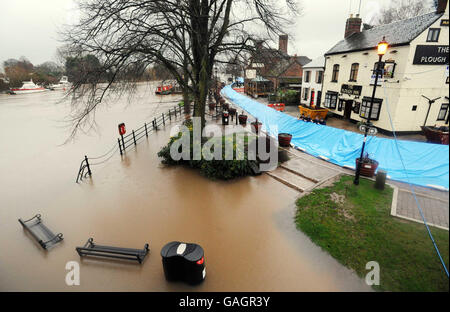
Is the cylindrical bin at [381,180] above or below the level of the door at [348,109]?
below

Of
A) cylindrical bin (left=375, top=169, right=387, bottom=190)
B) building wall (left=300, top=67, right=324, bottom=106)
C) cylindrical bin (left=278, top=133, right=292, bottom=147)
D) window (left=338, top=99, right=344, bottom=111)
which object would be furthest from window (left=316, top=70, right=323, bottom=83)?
cylindrical bin (left=375, top=169, right=387, bottom=190)

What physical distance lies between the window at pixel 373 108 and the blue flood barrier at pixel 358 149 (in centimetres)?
703

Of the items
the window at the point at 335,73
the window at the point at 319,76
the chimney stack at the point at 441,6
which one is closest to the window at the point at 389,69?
the chimney stack at the point at 441,6

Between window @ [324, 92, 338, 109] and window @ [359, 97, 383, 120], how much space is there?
3891 millimetres

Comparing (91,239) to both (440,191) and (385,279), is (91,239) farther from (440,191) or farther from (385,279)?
(440,191)

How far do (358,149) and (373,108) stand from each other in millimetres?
8745

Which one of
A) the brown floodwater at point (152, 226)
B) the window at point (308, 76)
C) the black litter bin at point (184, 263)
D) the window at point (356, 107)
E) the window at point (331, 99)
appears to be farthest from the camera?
the window at point (308, 76)

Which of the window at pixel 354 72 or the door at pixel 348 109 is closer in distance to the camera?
the window at pixel 354 72

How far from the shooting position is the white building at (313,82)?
24.3 meters

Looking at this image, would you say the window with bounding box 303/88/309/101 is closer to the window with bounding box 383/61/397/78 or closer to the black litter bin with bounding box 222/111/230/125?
the window with bounding box 383/61/397/78

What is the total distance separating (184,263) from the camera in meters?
4.72

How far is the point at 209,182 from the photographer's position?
380 inches

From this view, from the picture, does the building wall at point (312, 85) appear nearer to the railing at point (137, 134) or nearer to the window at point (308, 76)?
the window at point (308, 76)

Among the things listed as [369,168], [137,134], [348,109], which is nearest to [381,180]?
[369,168]
